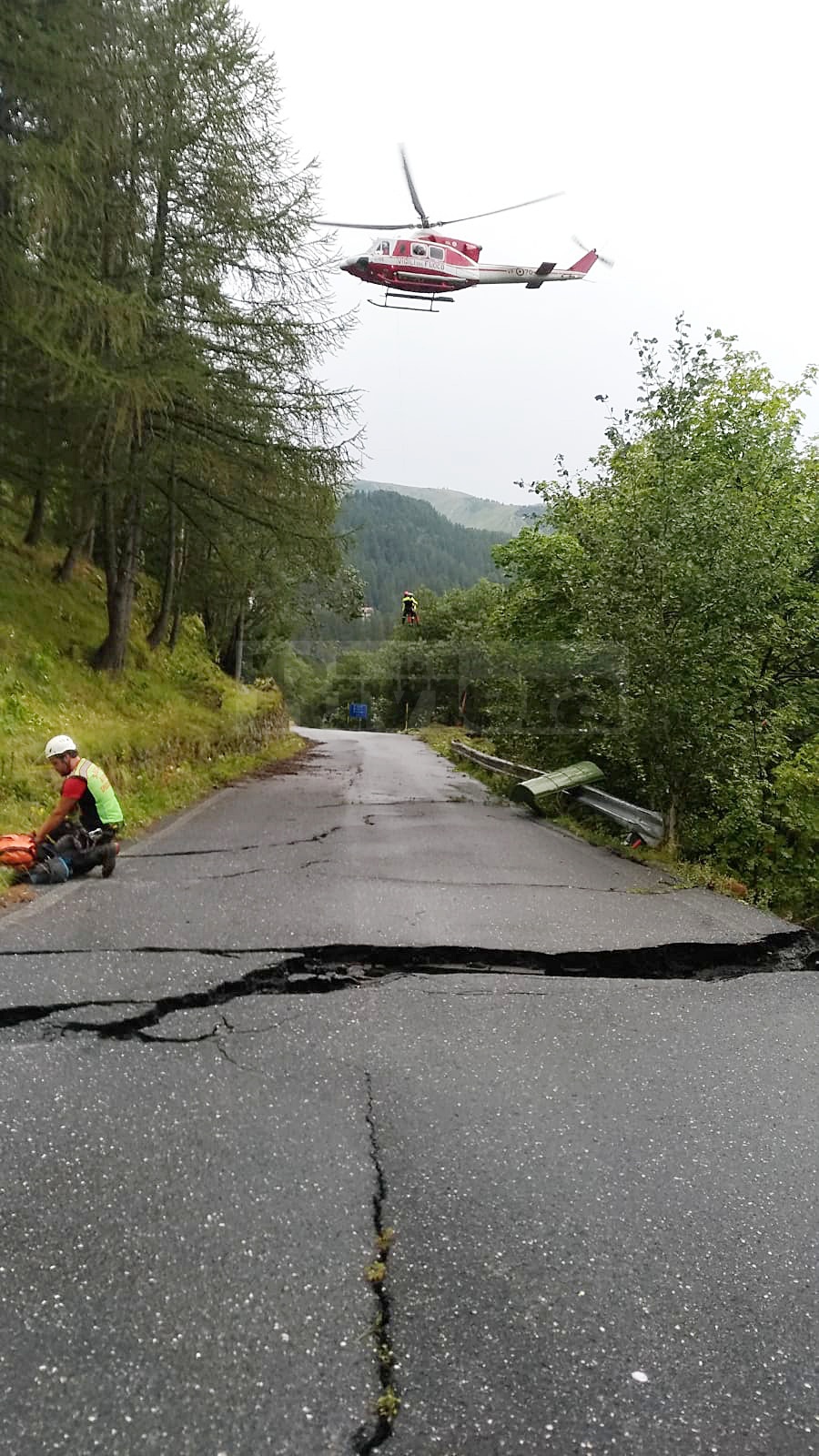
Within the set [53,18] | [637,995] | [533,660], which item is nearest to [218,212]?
[53,18]

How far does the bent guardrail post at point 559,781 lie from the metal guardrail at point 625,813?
0.20 meters

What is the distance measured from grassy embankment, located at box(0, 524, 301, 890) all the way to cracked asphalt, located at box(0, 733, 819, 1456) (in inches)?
129

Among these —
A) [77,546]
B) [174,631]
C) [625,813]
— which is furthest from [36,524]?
[625,813]

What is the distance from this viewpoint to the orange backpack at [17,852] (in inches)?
266

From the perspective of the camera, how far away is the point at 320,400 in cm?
1382

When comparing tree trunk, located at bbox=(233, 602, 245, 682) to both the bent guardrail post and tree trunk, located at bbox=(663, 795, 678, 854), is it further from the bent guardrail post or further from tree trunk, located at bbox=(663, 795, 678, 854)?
tree trunk, located at bbox=(663, 795, 678, 854)

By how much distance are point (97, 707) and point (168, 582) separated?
550 centimetres

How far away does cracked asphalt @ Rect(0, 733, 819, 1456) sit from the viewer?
2.04 meters

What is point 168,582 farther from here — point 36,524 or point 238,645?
point 238,645

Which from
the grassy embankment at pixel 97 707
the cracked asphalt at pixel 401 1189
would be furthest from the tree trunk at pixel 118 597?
the cracked asphalt at pixel 401 1189

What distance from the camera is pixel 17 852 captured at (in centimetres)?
684

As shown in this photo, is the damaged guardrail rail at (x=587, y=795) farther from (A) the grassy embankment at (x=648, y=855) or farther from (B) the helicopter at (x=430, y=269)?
(B) the helicopter at (x=430, y=269)

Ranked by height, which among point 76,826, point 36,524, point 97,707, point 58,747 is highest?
point 36,524

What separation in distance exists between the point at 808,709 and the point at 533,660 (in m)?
4.89
